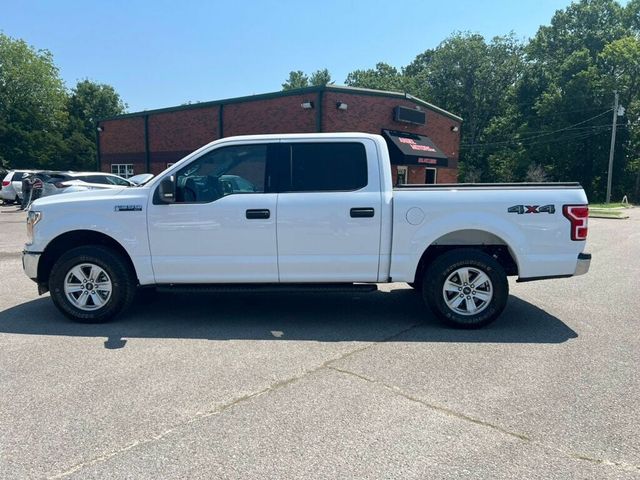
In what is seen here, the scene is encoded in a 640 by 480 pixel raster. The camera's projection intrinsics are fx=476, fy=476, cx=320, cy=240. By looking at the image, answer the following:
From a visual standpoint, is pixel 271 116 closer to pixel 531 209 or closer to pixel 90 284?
pixel 90 284

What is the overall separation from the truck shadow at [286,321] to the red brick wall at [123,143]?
2207cm

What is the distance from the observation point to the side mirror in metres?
5.04

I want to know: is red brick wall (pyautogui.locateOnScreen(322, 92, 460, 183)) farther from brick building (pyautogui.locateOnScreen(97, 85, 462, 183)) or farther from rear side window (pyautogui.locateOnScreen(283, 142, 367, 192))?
rear side window (pyautogui.locateOnScreen(283, 142, 367, 192))

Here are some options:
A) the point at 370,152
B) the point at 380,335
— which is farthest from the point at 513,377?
the point at 370,152

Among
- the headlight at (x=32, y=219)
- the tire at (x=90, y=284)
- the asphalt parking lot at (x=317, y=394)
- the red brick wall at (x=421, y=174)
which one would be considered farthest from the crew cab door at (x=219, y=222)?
the red brick wall at (x=421, y=174)

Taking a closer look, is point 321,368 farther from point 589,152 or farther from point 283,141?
point 589,152

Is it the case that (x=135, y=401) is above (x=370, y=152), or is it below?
below

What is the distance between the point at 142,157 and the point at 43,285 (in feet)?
74.7

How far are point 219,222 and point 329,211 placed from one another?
119 cm

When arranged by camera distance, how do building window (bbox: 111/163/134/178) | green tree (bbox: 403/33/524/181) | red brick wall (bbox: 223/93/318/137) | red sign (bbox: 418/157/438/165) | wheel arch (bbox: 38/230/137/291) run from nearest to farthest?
1. wheel arch (bbox: 38/230/137/291)
2. red brick wall (bbox: 223/93/318/137)
3. red sign (bbox: 418/157/438/165)
4. building window (bbox: 111/163/134/178)
5. green tree (bbox: 403/33/524/181)

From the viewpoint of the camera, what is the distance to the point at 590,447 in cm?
291

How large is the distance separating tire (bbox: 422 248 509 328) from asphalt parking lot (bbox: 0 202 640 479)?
8.0 inches

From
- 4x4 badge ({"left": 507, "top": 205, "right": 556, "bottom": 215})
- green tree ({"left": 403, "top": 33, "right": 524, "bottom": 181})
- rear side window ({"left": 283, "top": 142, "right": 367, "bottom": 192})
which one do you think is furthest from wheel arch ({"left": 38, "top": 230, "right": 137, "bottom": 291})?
green tree ({"left": 403, "top": 33, "right": 524, "bottom": 181})

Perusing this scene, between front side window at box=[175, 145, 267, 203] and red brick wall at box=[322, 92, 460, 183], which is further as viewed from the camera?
red brick wall at box=[322, 92, 460, 183]
